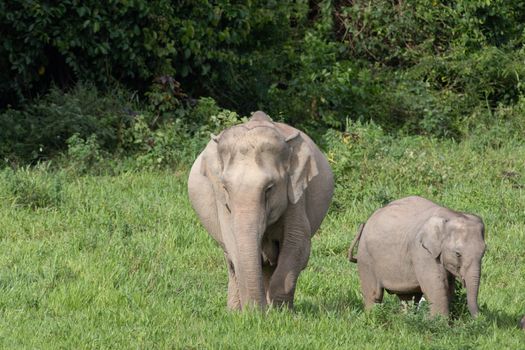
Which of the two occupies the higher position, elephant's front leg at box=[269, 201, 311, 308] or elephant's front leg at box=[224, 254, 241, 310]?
elephant's front leg at box=[269, 201, 311, 308]

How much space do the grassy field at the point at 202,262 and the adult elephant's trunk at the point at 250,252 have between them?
0.65ft

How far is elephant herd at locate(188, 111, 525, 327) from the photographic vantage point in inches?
315

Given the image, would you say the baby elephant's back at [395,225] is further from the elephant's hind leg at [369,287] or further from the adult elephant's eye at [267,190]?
the adult elephant's eye at [267,190]

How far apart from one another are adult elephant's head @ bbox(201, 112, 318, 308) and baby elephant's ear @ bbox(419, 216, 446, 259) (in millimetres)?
805

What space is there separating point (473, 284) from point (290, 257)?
1.22 m

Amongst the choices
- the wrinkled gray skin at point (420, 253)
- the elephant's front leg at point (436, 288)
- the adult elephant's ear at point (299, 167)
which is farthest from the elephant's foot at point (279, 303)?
the elephant's front leg at point (436, 288)

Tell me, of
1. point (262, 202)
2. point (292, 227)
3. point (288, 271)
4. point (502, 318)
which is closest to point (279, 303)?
point (288, 271)

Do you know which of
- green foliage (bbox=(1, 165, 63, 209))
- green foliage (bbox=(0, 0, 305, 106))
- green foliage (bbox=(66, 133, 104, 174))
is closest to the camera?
green foliage (bbox=(1, 165, 63, 209))

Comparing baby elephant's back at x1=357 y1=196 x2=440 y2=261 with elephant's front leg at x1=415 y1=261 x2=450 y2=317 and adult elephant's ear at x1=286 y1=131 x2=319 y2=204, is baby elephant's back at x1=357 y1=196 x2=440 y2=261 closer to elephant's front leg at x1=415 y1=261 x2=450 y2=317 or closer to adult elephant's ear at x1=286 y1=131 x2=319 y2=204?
elephant's front leg at x1=415 y1=261 x2=450 y2=317

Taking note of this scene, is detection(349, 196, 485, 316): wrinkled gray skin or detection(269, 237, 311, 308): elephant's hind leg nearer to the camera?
detection(349, 196, 485, 316): wrinkled gray skin

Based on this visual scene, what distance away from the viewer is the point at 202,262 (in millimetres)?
10789

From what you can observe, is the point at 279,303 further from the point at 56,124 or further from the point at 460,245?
the point at 56,124

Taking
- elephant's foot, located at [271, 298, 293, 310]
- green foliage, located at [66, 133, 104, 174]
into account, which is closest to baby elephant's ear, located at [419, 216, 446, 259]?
elephant's foot, located at [271, 298, 293, 310]

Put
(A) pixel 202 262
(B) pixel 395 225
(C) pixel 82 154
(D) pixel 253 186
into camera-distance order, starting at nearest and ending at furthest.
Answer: (D) pixel 253 186
(B) pixel 395 225
(A) pixel 202 262
(C) pixel 82 154
